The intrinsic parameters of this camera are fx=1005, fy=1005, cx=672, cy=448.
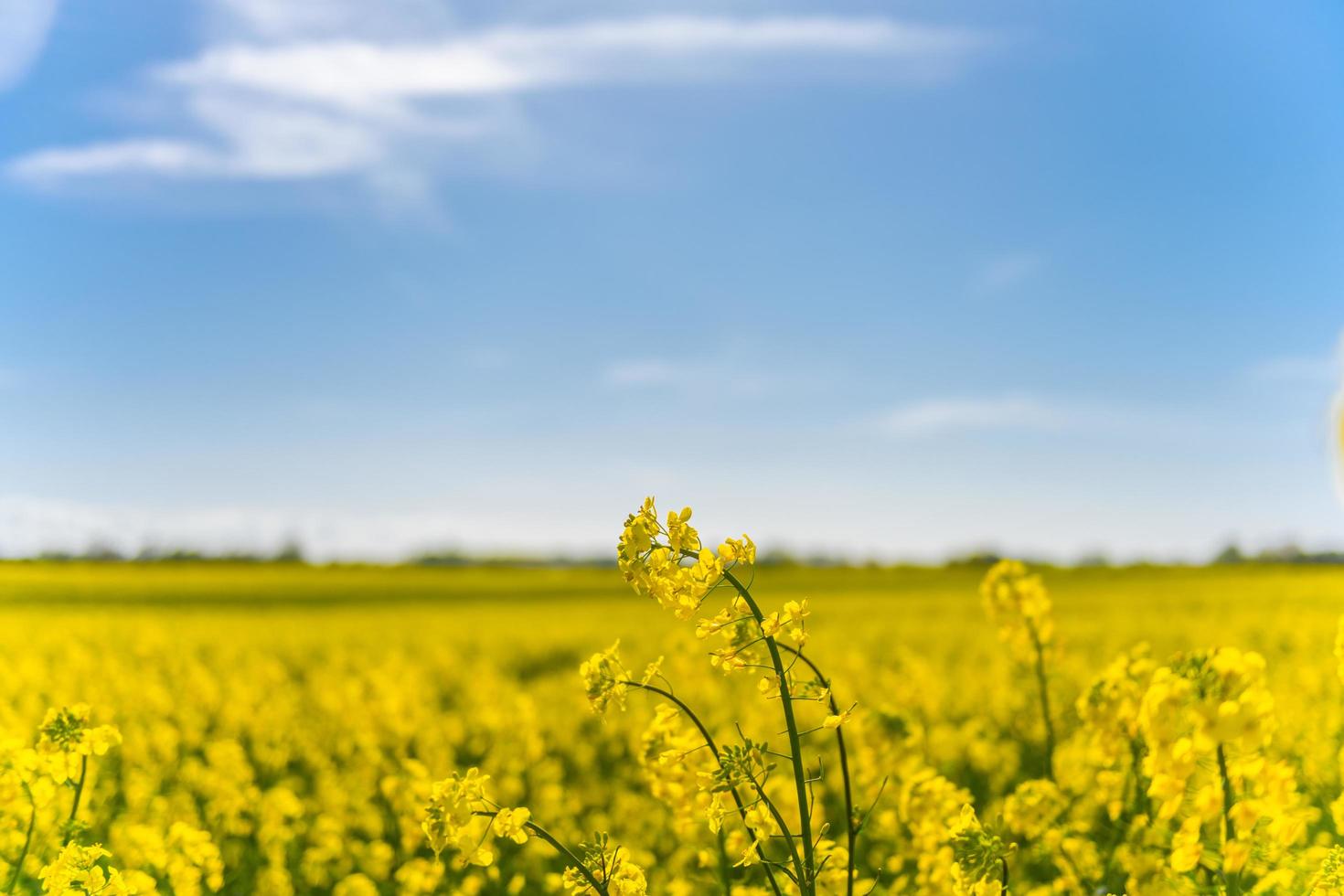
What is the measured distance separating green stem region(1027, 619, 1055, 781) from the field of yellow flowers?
2 cm

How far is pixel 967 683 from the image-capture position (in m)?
11.1

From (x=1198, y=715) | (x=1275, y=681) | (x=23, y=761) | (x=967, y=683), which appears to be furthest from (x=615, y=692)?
(x=1275, y=681)

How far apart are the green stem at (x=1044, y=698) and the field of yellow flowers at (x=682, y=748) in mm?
18

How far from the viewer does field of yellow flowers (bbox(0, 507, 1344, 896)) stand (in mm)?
2066

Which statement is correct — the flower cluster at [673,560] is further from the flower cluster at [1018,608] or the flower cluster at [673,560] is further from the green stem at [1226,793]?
the flower cluster at [1018,608]

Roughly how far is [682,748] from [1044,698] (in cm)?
149

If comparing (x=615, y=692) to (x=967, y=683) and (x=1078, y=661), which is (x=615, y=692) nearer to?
(x=967, y=683)

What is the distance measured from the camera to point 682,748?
261cm

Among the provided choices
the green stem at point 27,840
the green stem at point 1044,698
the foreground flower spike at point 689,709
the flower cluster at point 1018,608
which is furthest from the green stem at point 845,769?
the green stem at point 27,840

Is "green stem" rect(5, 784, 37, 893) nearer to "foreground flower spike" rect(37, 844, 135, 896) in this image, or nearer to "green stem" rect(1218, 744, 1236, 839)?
"foreground flower spike" rect(37, 844, 135, 896)

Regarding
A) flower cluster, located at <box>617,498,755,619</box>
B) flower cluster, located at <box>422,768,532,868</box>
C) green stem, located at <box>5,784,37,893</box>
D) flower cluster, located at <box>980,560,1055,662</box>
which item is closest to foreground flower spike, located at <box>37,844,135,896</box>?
green stem, located at <box>5,784,37,893</box>

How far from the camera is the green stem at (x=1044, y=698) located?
344cm

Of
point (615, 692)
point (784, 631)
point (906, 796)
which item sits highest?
point (784, 631)

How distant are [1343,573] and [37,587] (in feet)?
120
